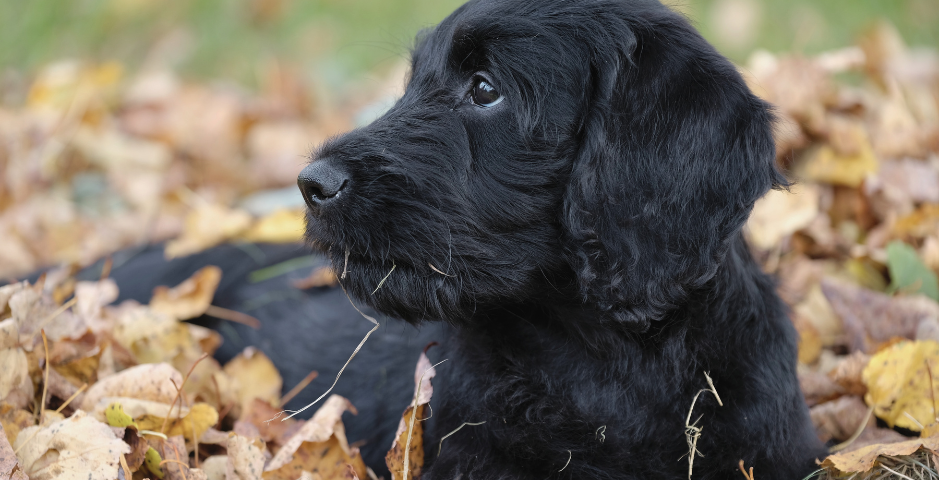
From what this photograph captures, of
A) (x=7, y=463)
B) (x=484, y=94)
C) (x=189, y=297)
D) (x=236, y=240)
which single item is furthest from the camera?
(x=236, y=240)

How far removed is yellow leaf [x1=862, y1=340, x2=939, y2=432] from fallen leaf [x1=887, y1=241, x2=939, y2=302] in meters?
0.72

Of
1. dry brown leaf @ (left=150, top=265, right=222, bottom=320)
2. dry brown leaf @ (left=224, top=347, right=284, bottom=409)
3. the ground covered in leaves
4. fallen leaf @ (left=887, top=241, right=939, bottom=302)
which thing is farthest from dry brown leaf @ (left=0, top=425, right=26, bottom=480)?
fallen leaf @ (left=887, top=241, right=939, bottom=302)

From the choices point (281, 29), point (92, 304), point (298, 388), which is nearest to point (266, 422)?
point (298, 388)

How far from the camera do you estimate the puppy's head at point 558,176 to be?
2012 mm

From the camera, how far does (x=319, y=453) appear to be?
2.33 metres

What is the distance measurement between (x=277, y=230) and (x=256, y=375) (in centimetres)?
134

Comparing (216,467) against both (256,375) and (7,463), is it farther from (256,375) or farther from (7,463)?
(256,375)

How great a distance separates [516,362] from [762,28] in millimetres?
7543

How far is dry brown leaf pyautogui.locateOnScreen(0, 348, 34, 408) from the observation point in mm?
2154

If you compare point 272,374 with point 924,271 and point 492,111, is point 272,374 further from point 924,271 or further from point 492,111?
point 924,271

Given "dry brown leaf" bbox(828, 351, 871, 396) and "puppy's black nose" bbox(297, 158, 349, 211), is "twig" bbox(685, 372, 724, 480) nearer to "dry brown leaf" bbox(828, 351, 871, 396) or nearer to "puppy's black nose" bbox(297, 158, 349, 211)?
"dry brown leaf" bbox(828, 351, 871, 396)

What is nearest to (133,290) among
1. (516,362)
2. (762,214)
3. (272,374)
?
(272,374)

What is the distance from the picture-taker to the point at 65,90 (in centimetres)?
598

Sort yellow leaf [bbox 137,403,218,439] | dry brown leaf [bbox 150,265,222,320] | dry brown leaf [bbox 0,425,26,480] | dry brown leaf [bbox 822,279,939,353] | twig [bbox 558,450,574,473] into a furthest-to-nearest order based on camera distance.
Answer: dry brown leaf [bbox 150,265,222,320] < dry brown leaf [bbox 822,279,939,353] < yellow leaf [bbox 137,403,218,439] < twig [bbox 558,450,574,473] < dry brown leaf [bbox 0,425,26,480]
